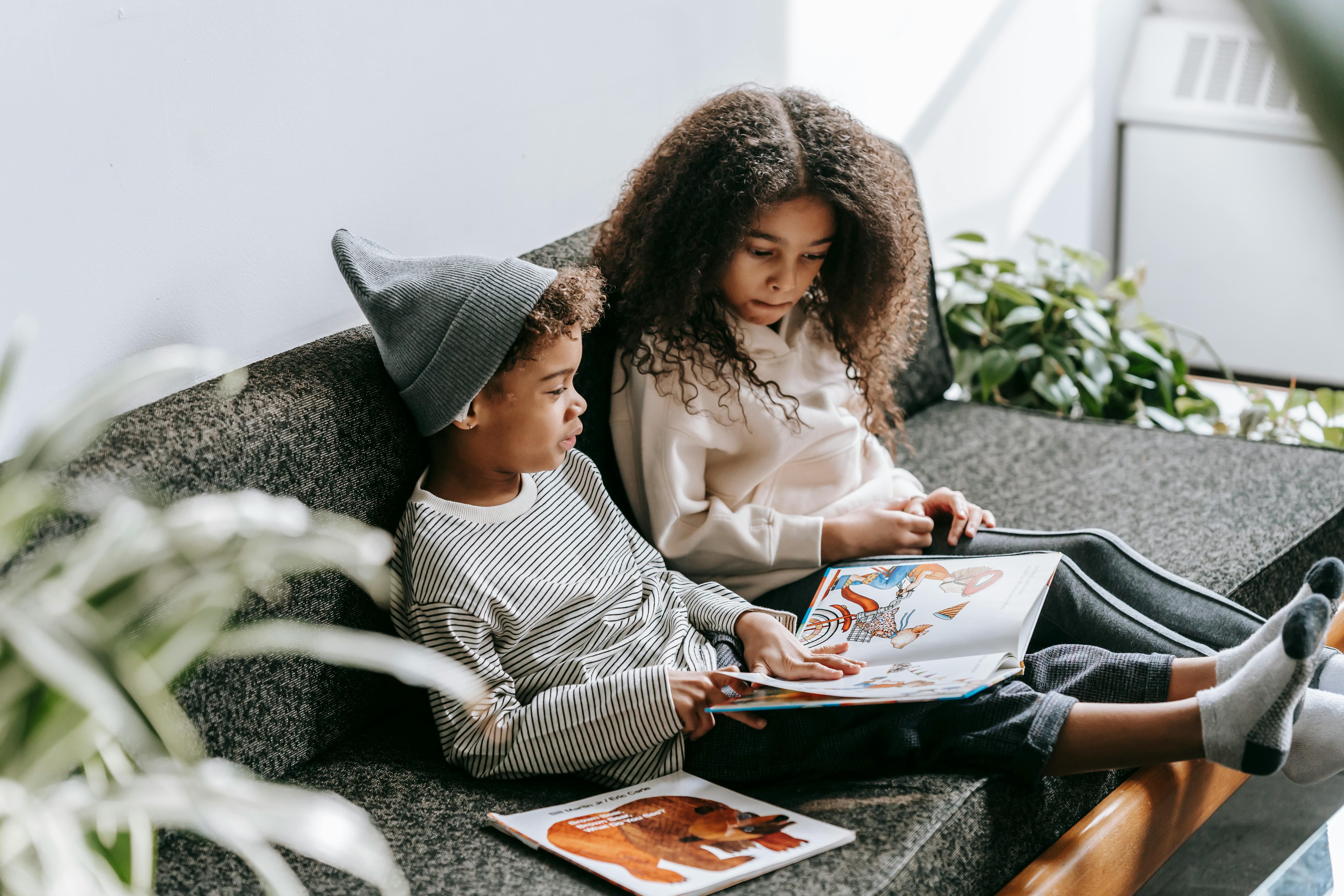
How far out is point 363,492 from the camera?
122 cm

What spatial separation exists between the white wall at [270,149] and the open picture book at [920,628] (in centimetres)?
66

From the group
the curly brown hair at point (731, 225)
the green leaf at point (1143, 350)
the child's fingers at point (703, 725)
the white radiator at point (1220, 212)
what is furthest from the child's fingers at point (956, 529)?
the white radiator at point (1220, 212)

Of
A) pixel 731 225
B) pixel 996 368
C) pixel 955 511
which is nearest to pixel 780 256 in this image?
pixel 731 225

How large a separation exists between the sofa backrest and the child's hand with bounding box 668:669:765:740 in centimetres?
32

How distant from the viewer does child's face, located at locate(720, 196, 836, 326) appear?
1.43 metres

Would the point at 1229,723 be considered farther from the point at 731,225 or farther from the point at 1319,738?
the point at 731,225

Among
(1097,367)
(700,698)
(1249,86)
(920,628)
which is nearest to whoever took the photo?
(700,698)

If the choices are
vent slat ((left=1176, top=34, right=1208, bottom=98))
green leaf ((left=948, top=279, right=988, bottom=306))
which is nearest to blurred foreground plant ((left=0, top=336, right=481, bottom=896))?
green leaf ((left=948, top=279, right=988, bottom=306))

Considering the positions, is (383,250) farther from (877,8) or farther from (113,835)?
(877,8)

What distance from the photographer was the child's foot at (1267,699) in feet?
3.38

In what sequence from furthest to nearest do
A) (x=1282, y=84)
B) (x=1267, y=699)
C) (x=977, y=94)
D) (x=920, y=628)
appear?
(x=977, y=94) < (x=920, y=628) < (x=1267, y=699) < (x=1282, y=84)

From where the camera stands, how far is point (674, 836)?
1.06m

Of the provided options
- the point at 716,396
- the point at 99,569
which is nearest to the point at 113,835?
the point at 99,569

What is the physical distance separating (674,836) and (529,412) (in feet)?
1.42
